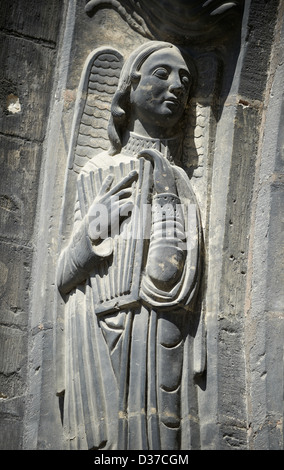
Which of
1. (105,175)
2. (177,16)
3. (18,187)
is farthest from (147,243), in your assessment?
(177,16)

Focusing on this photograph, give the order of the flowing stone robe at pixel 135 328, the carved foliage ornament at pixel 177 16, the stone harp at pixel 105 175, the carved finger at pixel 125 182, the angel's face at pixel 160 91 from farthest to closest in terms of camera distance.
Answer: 1. the carved foliage ornament at pixel 177 16
2. the angel's face at pixel 160 91
3. the carved finger at pixel 125 182
4. the stone harp at pixel 105 175
5. the flowing stone robe at pixel 135 328

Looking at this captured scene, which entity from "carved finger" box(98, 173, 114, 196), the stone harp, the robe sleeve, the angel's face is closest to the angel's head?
the angel's face

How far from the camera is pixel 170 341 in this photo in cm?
531

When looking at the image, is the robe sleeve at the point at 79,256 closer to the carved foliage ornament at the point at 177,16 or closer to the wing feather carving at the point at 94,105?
the wing feather carving at the point at 94,105

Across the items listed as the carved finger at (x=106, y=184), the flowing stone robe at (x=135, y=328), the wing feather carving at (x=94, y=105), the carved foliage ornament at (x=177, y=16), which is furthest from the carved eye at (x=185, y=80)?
the carved finger at (x=106, y=184)

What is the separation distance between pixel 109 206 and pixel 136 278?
0.42 meters

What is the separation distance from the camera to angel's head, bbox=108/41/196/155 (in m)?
5.72

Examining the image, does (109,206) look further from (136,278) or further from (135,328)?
(135,328)

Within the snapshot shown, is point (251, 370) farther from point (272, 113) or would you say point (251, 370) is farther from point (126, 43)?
point (126, 43)

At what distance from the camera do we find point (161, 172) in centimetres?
558

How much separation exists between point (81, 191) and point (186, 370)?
1.12 metres

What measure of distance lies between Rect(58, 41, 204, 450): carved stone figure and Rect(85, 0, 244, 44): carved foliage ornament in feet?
0.61

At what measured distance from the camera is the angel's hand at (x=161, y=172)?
5562 mm

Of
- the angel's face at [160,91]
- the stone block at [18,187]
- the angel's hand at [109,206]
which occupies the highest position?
the angel's face at [160,91]
